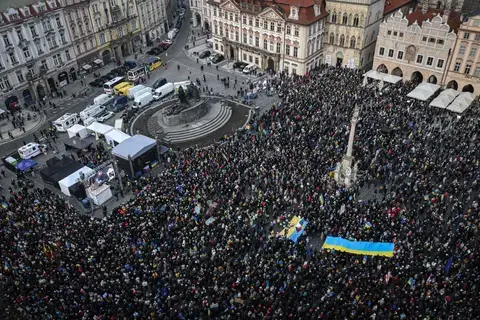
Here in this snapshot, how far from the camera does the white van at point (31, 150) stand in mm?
51750

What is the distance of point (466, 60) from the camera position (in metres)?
58.0

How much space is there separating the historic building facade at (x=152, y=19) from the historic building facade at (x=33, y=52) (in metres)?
21.1

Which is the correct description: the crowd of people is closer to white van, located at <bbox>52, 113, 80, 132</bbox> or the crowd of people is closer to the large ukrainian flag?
the large ukrainian flag

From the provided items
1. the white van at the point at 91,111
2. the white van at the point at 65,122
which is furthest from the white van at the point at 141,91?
the white van at the point at 65,122

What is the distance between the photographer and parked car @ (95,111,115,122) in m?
60.8

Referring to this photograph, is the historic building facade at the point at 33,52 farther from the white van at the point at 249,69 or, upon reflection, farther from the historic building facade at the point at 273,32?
the white van at the point at 249,69

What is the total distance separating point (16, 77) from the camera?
2557 inches

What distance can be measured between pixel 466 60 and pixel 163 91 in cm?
4810

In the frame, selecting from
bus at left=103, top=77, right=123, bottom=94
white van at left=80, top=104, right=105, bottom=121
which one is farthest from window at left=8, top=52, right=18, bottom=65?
white van at left=80, top=104, right=105, bottom=121

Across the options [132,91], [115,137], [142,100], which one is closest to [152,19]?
[132,91]

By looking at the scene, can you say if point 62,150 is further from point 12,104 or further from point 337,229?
point 337,229

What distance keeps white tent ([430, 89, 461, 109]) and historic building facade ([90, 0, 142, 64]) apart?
62345 mm

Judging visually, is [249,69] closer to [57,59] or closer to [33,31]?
[57,59]

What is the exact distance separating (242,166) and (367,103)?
2446 cm
